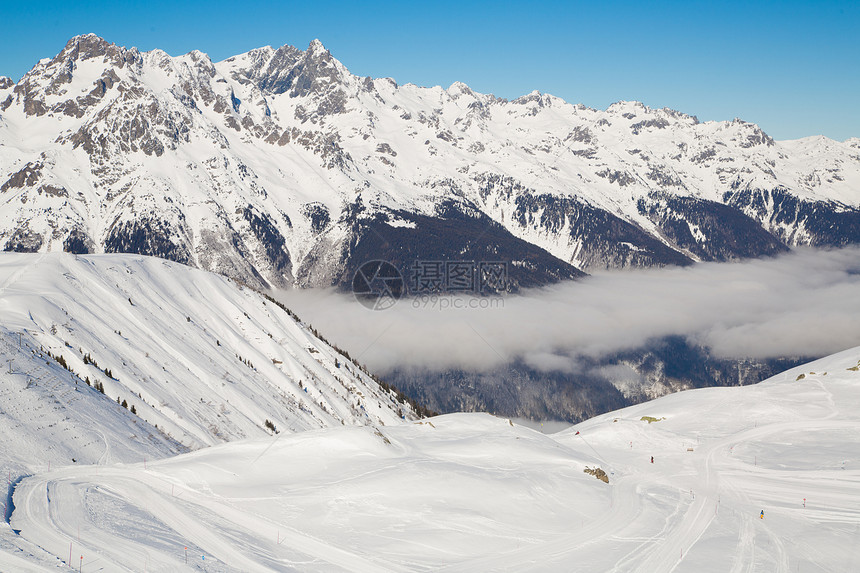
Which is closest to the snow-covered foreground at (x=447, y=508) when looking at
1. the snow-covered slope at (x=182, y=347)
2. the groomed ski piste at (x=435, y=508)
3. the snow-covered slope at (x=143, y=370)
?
the groomed ski piste at (x=435, y=508)

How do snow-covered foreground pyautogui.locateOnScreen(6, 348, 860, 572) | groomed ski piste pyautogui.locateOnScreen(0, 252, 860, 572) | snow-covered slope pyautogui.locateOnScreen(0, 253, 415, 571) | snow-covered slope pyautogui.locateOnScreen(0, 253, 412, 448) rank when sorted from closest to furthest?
groomed ski piste pyautogui.locateOnScreen(0, 252, 860, 572) → snow-covered foreground pyautogui.locateOnScreen(6, 348, 860, 572) → snow-covered slope pyautogui.locateOnScreen(0, 253, 415, 571) → snow-covered slope pyautogui.locateOnScreen(0, 253, 412, 448)

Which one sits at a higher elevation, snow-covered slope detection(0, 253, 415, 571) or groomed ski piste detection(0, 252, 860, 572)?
groomed ski piste detection(0, 252, 860, 572)

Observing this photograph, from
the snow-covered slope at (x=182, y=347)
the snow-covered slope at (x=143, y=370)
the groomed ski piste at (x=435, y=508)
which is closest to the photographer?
the groomed ski piste at (x=435, y=508)

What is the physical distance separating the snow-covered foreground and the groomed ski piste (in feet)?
0.53

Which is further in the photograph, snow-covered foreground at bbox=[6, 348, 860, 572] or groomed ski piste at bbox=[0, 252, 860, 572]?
snow-covered foreground at bbox=[6, 348, 860, 572]

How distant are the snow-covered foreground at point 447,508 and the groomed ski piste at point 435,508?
0.16m

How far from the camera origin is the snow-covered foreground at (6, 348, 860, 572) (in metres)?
34.2

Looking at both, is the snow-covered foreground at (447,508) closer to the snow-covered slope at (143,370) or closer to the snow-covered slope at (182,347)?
the snow-covered slope at (143,370)

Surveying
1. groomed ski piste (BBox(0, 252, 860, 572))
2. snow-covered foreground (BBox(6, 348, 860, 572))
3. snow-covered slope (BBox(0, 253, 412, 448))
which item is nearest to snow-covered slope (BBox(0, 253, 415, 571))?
snow-covered slope (BBox(0, 253, 412, 448))

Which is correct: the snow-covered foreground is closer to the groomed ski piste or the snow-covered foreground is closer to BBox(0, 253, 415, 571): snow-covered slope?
the groomed ski piste

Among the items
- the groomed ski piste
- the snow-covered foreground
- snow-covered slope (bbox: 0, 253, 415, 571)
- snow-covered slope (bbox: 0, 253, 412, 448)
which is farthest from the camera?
snow-covered slope (bbox: 0, 253, 412, 448)

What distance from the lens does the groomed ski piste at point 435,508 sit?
3338 centimetres

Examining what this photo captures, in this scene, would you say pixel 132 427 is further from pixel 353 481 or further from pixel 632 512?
pixel 632 512

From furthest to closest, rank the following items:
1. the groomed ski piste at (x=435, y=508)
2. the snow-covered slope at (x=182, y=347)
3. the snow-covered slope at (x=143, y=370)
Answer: the snow-covered slope at (x=182, y=347), the snow-covered slope at (x=143, y=370), the groomed ski piste at (x=435, y=508)
